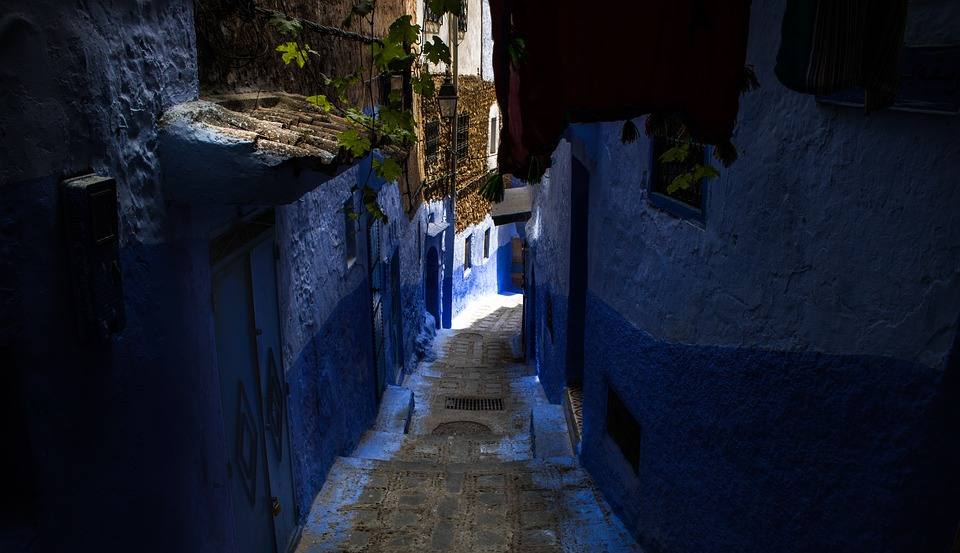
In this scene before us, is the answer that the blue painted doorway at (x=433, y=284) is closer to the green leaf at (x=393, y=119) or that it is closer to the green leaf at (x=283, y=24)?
the green leaf at (x=283, y=24)

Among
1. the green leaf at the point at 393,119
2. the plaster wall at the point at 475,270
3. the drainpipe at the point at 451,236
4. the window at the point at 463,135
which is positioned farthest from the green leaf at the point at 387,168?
the plaster wall at the point at 475,270

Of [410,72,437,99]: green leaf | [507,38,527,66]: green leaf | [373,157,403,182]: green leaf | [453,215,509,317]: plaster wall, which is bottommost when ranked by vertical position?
[453,215,509,317]: plaster wall

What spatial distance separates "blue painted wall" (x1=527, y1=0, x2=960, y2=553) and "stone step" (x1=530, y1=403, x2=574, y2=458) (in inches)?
97.5

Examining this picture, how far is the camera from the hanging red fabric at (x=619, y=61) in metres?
3.25

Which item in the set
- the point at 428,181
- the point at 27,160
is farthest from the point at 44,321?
the point at 428,181

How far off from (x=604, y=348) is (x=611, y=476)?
1144 millimetres

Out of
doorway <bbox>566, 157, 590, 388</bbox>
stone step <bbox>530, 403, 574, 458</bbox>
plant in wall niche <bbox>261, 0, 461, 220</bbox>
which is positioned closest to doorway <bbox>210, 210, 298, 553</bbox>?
plant in wall niche <bbox>261, 0, 461, 220</bbox>

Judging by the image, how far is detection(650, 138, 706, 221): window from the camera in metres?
4.62

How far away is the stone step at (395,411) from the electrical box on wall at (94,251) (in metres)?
6.83

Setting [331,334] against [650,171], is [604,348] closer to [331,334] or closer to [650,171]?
[650,171]

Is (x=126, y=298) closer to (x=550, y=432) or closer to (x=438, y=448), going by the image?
(x=438, y=448)

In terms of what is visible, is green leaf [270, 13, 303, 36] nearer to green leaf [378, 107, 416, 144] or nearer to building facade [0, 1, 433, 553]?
building facade [0, 1, 433, 553]

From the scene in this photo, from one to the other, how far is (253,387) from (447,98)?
10390 mm

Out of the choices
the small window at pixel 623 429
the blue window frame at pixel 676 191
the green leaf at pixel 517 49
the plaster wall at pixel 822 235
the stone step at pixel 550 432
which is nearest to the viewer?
the plaster wall at pixel 822 235
